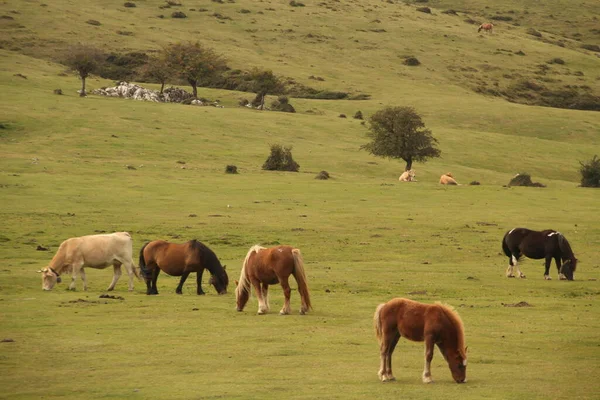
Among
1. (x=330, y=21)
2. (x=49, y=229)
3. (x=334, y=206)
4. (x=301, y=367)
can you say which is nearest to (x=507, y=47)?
(x=330, y=21)

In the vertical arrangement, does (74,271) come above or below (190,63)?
below

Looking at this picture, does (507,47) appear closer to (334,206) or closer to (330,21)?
(330,21)

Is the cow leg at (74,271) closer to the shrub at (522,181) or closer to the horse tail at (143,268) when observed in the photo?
the horse tail at (143,268)

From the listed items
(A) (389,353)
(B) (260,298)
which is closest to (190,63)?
(B) (260,298)

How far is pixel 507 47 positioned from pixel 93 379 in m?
112

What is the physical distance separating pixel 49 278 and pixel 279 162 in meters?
31.7

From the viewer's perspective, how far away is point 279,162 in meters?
55.2

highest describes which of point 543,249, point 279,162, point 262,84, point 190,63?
point 190,63

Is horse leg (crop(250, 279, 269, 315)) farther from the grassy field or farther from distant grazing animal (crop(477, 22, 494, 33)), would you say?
distant grazing animal (crop(477, 22, 494, 33))

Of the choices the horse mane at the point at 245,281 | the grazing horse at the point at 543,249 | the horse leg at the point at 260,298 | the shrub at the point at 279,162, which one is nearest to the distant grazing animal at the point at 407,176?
the shrub at the point at 279,162

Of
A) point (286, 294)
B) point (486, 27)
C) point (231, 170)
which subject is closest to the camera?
point (286, 294)

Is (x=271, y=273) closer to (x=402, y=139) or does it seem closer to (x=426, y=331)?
(x=426, y=331)

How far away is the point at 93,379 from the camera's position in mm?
14742

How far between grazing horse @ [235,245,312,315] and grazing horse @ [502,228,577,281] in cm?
973
